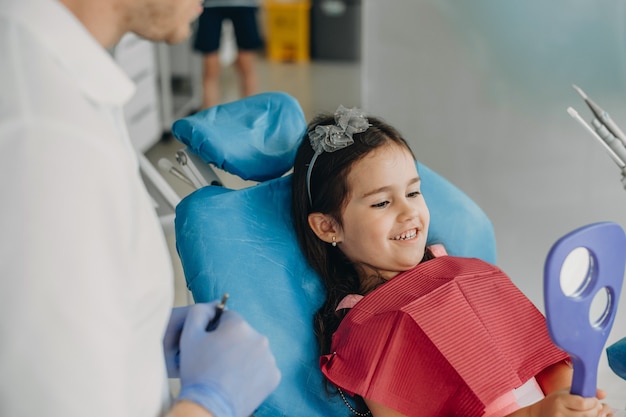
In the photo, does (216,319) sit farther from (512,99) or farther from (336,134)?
(512,99)

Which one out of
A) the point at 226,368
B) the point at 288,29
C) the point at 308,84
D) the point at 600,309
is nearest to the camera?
the point at 226,368

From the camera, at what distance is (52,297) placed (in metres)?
0.70

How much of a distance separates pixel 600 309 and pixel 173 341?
56 cm

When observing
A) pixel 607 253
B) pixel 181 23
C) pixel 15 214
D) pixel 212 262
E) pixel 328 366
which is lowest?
pixel 328 366

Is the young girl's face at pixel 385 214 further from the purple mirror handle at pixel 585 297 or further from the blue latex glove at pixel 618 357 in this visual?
the purple mirror handle at pixel 585 297

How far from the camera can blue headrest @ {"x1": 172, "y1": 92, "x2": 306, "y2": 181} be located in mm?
1616

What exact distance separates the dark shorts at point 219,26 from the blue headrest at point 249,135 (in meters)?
2.15

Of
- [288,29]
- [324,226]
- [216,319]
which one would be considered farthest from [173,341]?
[288,29]

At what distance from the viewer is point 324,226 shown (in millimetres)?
1539

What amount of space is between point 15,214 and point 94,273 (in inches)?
3.3

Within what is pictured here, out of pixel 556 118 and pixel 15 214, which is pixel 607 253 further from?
pixel 556 118

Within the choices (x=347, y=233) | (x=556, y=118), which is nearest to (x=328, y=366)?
(x=347, y=233)

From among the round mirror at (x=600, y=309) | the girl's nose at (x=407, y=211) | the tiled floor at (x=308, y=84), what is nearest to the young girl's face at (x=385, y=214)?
the girl's nose at (x=407, y=211)

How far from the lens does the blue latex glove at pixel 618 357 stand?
4.14 ft
